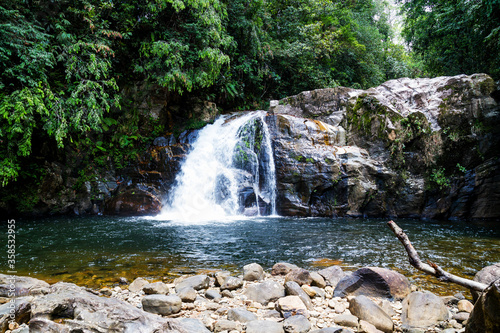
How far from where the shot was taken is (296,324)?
101 inches

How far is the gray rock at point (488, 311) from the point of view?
1.71 metres

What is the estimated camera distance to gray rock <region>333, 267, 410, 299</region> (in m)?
3.32

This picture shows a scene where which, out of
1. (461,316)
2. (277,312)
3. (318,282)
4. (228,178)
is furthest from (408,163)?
(277,312)

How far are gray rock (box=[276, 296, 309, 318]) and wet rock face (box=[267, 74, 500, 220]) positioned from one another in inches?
288

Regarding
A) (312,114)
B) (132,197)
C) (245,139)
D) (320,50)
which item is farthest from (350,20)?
(132,197)

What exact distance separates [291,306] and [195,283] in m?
1.34

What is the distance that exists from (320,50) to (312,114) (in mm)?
4734

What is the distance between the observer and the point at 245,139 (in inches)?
459

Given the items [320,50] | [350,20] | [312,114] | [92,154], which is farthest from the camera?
[350,20]

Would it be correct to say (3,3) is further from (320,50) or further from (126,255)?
(320,50)

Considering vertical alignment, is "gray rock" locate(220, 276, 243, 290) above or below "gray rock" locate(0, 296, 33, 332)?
below

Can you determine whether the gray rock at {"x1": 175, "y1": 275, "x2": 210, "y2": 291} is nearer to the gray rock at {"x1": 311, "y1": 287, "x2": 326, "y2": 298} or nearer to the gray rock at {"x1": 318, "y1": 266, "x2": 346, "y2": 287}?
the gray rock at {"x1": 311, "y1": 287, "x2": 326, "y2": 298}

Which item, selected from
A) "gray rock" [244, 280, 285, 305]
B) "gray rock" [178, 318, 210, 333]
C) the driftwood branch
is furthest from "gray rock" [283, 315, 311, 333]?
the driftwood branch

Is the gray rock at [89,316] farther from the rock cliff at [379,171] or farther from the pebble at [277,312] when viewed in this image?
the rock cliff at [379,171]
